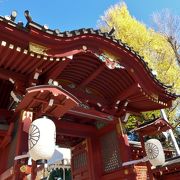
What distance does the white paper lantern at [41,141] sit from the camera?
384cm

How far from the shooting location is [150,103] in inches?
297

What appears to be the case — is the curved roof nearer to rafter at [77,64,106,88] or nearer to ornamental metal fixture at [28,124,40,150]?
rafter at [77,64,106,88]

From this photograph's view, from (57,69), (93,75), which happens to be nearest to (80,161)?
(93,75)

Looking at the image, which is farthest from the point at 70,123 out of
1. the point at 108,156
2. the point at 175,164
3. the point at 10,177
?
A: the point at 175,164

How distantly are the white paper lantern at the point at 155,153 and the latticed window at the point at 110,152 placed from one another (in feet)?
3.10

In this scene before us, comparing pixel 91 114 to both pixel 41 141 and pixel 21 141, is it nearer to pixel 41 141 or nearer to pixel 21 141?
pixel 21 141

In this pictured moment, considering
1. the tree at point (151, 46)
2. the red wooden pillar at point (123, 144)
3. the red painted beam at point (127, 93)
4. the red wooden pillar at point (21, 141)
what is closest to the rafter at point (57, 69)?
the red wooden pillar at point (21, 141)

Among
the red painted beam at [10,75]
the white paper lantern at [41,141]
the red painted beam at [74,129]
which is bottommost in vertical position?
the white paper lantern at [41,141]

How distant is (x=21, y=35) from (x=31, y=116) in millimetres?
1759

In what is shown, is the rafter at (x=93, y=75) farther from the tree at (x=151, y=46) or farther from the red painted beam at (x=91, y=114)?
the tree at (x=151, y=46)

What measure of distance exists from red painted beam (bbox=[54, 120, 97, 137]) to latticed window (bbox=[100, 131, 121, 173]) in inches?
18.0

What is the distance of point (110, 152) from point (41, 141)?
3709 mm

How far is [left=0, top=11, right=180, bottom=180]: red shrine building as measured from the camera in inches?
185

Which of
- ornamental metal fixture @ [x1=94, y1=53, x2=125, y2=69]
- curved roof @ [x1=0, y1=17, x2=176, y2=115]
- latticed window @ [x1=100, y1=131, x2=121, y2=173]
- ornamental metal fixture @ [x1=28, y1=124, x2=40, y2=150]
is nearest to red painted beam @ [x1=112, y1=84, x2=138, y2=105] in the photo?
curved roof @ [x1=0, y1=17, x2=176, y2=115]
